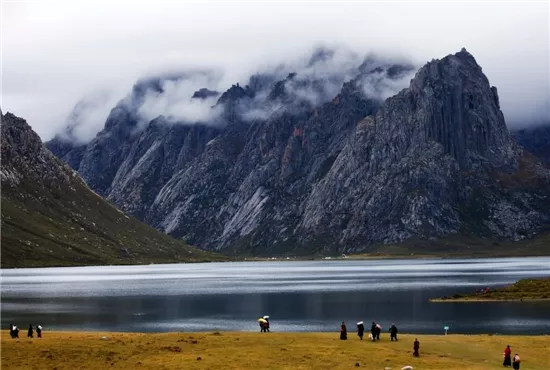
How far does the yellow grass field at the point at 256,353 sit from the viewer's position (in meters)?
67.8

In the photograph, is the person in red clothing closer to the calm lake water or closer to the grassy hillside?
the calm lake water

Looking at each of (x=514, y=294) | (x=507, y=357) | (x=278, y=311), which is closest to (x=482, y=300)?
(x=514, y=294)

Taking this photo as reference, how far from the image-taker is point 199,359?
228 feet

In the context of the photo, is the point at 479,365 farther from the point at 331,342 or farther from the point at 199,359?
the point at 199,359

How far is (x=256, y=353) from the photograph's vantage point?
72875 millimetres

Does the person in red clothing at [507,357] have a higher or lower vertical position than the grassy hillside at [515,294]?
lower

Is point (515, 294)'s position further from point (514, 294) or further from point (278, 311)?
point (278, 311)

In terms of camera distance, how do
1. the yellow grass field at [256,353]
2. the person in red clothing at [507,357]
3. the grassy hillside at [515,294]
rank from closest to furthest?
the yellow grass field at [256,353]
the person in red clothing at [507,357]
the grassy hillside at [515,294]

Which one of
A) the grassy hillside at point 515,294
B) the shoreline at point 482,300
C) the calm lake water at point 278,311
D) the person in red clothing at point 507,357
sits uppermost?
the grassy hillside at point 515,294

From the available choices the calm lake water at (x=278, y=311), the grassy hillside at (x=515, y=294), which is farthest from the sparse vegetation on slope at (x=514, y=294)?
the calm lake water at (x=278, y=311)

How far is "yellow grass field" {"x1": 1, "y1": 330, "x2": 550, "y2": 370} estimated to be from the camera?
67750 mm

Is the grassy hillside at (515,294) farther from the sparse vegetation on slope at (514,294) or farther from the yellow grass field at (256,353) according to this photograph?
the yellow grass field at (256,353)

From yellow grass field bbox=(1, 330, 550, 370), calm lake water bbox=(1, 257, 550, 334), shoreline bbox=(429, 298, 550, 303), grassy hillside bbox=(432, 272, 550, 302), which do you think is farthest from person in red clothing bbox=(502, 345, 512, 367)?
grassy hillside bbox=(432, 272, 550, 302)

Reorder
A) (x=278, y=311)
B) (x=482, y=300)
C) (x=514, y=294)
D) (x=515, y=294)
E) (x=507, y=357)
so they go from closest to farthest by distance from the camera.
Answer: (x=507, y=357), (x=278, y=311), (x=482, y=300), (x=515, y=294), (x=514, y=294)
